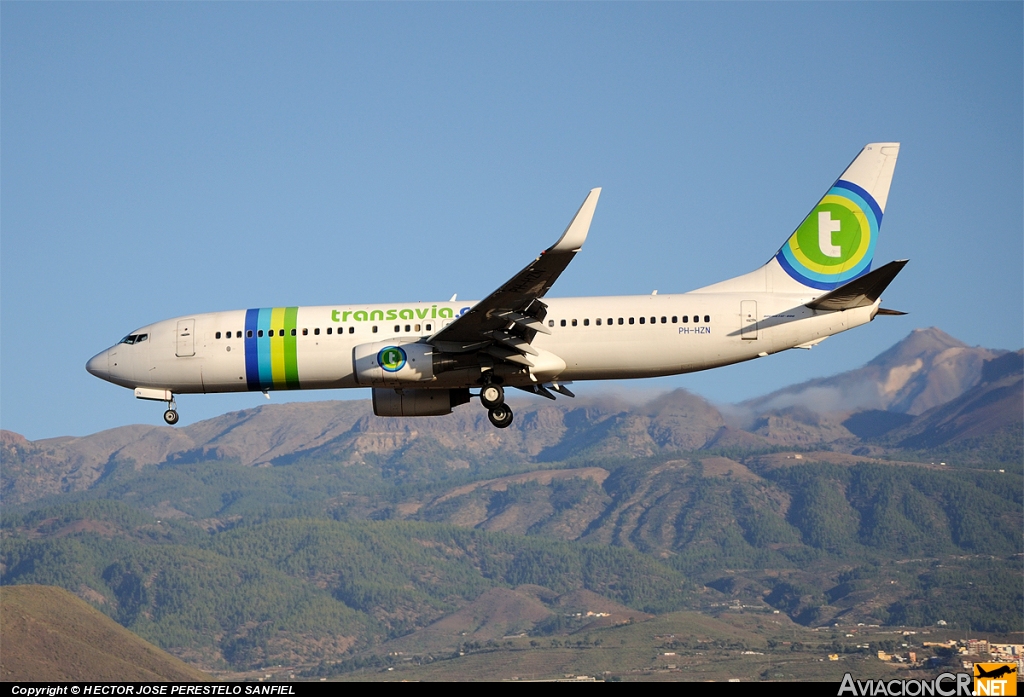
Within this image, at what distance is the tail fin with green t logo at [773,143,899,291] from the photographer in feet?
150

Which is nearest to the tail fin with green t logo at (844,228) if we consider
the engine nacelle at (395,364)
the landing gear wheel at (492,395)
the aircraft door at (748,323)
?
the aircraft door at (748,323)

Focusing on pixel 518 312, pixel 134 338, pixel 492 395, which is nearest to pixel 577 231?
pixel 518 312

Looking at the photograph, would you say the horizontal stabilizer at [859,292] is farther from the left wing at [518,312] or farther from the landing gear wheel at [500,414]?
the landing gear wheel at [500,414]

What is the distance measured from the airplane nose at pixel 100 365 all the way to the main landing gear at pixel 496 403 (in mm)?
13834

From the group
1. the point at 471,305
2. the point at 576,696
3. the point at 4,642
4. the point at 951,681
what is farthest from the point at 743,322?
the point at 4,642

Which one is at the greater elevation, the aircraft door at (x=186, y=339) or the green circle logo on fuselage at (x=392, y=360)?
the aircraft door at (x=186, y=339)

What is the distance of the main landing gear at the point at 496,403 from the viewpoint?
44.2 metres

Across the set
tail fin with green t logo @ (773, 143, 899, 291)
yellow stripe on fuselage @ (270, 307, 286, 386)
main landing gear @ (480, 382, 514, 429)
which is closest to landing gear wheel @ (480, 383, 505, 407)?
main landing gear @ (480, 382, 514, 429)

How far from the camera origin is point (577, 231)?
126 ft

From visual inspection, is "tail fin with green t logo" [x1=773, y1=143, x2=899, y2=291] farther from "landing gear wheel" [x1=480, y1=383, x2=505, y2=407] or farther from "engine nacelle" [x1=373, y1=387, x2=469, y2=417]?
"engine nacelle" [x1=373, y1=387, x2=469, y2=417]

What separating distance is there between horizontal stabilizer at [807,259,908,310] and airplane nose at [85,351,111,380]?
2431 centimetres

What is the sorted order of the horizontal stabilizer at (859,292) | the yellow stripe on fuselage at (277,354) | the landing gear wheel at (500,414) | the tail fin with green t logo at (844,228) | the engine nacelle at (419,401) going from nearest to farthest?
the horizontal stabilizer at (859,292) < the landing gear wheel at (500,414) < the yellow stripe on fuselage at (277,354) < the tail fin with green t logo at (844,228) < the engine nacelle at (419,401)

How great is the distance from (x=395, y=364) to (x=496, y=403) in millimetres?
3665

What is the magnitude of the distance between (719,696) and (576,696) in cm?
283
